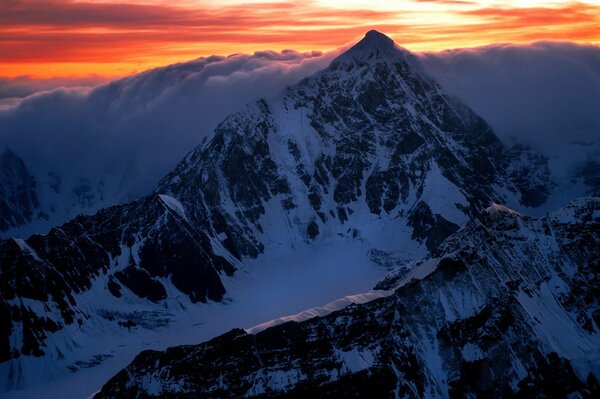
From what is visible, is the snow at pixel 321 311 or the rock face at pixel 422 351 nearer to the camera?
the rock face at pixel 422 351

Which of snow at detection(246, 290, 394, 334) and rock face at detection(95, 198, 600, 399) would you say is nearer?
rock face at detection(95, 198, 600, 399)

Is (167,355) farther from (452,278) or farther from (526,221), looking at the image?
(526,221)

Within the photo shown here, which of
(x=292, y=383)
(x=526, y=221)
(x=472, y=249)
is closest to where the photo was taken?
(x=292, y=383)

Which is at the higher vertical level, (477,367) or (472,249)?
(472,249)

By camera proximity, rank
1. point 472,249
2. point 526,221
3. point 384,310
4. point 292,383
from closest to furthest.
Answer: point 292,383 < point 384,310 < point 472,249 < point 526,221

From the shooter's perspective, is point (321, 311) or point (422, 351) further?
point (321, 311)

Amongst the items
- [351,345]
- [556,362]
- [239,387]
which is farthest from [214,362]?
[556,362]

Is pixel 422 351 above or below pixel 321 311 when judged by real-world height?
below

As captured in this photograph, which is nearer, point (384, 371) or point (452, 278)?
point (384, 371)
